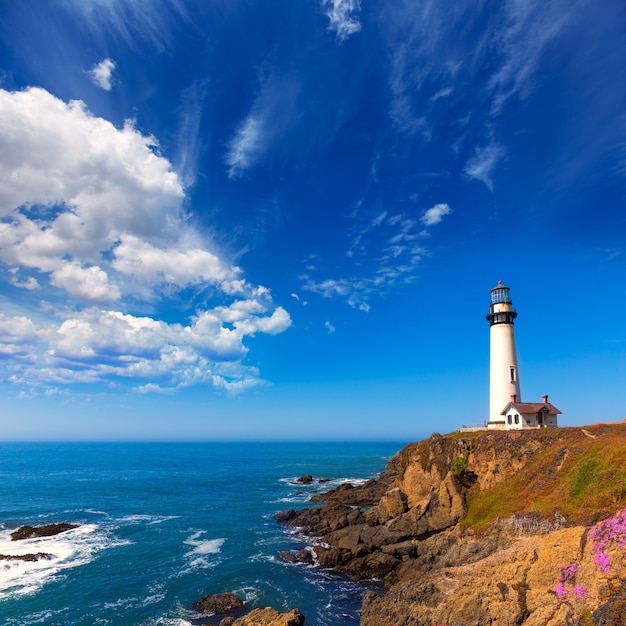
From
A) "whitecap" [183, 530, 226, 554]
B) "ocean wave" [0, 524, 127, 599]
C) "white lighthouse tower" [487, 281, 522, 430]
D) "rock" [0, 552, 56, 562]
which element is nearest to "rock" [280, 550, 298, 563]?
"whitecap" [183, 530, 226, 554]

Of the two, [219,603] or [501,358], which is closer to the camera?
[219,603]

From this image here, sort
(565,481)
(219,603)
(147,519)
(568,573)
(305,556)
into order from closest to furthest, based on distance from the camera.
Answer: (568,573)
(219,603)
(565,481)
(305,556)
(147,519)

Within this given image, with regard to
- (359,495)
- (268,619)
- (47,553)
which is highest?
(268,619)

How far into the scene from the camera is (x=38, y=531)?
49.4m

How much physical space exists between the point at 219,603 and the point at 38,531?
32.3m

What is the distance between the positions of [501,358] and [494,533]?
973 inches

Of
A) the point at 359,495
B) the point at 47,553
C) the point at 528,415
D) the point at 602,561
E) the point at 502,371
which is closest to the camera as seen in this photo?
the point at 602,561

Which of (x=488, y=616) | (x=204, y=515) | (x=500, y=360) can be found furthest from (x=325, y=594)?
(x=500, y=360)

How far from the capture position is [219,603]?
100 feet

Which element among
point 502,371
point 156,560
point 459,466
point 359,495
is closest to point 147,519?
point 156,560

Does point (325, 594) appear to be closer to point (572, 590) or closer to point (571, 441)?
point (572, 590)

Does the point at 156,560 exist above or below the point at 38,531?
below

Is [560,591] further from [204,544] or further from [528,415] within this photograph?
[204,544]

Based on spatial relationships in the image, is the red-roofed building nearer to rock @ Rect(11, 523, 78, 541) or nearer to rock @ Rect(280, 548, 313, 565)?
rock @ Rect(280, 548, 313, 565)
